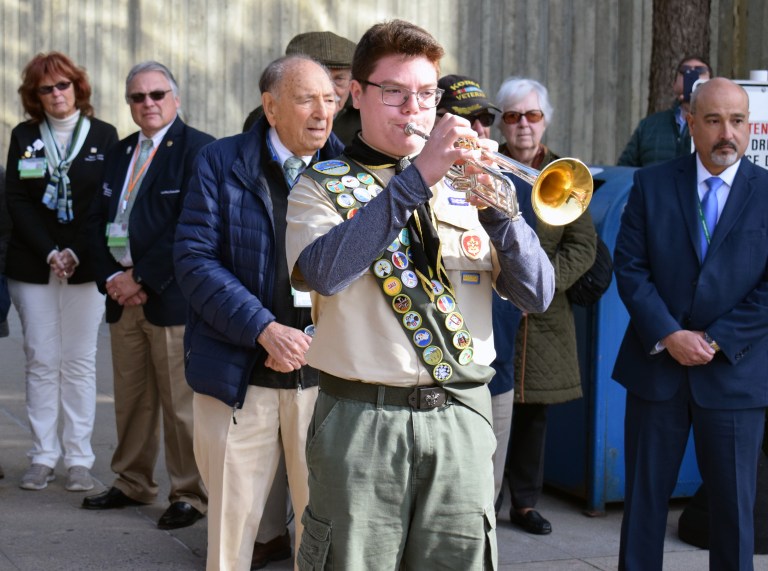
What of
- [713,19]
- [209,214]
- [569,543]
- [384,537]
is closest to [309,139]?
[209,214]

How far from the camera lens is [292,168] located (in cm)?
453

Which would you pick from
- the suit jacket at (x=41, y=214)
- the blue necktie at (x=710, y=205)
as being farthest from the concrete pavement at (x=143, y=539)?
the blue necktie at (x=710, y=205)

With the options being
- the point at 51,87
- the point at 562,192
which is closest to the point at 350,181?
the point at 562,192

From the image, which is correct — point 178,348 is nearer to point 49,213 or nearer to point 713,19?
point 49,213

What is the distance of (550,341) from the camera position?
5.67m

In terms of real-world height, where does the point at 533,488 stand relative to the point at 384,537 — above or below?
below

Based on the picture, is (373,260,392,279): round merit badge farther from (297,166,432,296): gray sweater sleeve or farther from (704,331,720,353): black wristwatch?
(704,331,720,353): black wristwatch

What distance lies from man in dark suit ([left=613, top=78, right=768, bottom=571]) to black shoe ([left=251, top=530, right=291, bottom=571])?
144 centimetres

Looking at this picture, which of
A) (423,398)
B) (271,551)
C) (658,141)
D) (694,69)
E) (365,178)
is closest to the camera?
(423,398)

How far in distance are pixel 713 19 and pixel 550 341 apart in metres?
8.14

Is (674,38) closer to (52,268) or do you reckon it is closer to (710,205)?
(710,205)

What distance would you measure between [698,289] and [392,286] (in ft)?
6.64

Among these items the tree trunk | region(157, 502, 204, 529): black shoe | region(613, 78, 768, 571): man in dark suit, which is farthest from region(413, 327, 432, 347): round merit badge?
the tree trunk

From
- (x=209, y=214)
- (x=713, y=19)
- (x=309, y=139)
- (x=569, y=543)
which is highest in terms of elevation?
(x=713, y=19)
